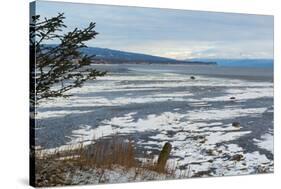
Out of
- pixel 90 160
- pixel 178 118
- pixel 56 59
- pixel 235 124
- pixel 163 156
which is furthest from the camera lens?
pixel 235 124

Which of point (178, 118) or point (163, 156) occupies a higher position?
point (178, 118)

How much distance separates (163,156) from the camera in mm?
10164

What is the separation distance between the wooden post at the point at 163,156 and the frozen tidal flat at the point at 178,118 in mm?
74

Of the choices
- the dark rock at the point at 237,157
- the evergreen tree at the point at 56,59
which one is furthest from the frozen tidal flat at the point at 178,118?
the evergreen tree at the point at 56,59

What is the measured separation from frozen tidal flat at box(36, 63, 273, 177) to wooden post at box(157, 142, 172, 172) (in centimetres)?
7

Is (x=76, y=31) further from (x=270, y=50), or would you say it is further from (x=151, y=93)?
(x=270, y=50)

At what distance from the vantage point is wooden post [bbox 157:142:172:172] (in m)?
10.1

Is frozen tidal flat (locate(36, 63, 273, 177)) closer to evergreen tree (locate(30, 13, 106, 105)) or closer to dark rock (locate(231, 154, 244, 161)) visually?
dark rock (locate(231, 154, 244, 161))

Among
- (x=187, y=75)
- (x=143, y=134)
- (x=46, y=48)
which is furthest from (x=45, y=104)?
(x=187, y=75)

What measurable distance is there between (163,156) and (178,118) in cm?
59

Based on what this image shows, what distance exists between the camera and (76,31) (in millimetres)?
9570

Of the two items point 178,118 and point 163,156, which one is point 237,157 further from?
point 163,156

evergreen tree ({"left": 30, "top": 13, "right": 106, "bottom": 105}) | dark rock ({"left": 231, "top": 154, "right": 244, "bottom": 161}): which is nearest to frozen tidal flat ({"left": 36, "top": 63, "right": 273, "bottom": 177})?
dark rock ({"left": 231, "top": 154, "right": 244, "bottom": 161})

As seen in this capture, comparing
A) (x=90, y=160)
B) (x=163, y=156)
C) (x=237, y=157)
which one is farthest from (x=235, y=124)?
(x=90, y=160)
